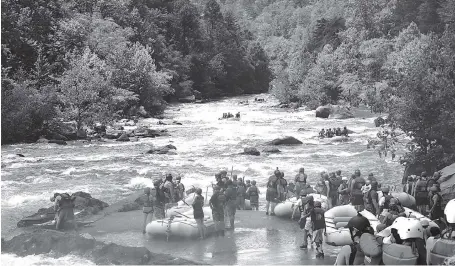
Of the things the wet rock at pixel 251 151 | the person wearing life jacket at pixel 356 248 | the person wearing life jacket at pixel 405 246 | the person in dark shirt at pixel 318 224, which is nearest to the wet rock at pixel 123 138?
the wet rock at pixel 251 151

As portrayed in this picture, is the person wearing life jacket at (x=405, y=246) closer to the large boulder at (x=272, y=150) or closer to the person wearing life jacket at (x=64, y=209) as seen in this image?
the person wearing life jacket at (x=64, y=209)

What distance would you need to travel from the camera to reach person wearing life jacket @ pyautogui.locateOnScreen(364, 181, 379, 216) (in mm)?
15248

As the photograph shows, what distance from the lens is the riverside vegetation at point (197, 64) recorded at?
22.2m

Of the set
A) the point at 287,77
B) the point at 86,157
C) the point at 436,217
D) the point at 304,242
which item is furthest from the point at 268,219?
the point at 287,77

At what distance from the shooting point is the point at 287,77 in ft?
223

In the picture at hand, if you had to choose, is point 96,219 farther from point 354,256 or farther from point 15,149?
point 15,149

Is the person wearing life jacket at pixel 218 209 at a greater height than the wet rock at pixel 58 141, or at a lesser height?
lesser

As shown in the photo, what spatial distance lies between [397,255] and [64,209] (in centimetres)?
1039

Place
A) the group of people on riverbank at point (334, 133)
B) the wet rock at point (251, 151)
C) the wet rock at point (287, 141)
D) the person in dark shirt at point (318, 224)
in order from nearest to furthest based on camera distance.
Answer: the person in dark shirt at point (318, 224) → the wet rock at point (251, 151) → the wet rock at point (287, 141) → the group of people on riverbank at point (334, 133)

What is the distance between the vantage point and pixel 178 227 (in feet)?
46.3

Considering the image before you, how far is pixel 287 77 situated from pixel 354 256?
6150cm

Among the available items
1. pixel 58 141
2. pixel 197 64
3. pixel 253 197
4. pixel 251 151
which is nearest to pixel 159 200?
pixel 253 197

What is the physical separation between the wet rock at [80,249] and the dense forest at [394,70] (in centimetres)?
1345

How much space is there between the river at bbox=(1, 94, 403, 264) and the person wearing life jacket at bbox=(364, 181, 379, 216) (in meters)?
7.13
